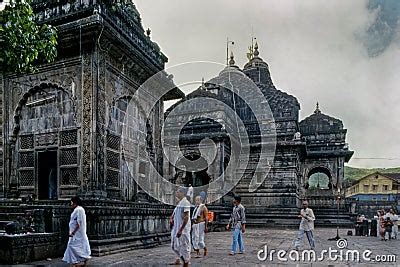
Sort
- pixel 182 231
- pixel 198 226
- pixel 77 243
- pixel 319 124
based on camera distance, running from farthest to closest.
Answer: pixel 319 124
pixel 198 226
pixel 182 231
pixel 77 243

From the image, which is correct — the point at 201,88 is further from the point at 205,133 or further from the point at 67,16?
the point at 67,16

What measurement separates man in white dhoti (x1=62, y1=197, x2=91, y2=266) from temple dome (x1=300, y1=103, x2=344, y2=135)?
34.0 meters

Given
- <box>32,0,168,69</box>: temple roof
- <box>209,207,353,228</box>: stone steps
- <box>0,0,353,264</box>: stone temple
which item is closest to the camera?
<box>0,0,353,264</box>: stone temple

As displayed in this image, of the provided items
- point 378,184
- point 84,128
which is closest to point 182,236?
point 84,128

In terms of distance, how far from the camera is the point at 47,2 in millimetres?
12734

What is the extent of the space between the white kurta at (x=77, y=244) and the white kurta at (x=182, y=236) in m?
1.83

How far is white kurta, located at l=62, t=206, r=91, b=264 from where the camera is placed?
7.85 m

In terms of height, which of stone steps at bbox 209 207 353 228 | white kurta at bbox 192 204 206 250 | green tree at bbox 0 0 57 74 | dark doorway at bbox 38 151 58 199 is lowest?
stone steps at bbox 209 207 353 228

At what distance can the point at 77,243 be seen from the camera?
7.89 m

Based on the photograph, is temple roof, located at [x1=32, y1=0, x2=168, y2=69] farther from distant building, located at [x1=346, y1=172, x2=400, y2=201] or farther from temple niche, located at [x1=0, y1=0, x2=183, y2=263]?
distant building, located at [x1=346, y1=172, x2=400, y2=201]

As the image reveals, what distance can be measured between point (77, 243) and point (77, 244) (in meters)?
0.02

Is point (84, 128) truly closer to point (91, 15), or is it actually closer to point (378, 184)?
point (91, 15)

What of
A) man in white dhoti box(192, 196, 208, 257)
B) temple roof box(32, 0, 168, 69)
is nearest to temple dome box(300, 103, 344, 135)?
temple roof box(32, 0, 168, 69)

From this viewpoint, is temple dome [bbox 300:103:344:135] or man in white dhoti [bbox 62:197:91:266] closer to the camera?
man in white dhoti [bbox 62:197:91:266]
